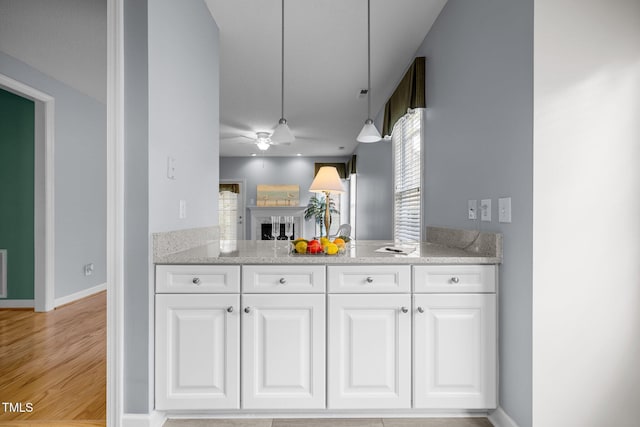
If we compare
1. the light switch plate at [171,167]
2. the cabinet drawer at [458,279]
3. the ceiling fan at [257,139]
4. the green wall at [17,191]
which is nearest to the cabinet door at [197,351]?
the light switch plate at [171,167]

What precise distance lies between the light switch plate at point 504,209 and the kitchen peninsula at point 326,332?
110 mm

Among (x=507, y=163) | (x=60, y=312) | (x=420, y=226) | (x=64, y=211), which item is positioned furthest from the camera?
(x=64, y=211)

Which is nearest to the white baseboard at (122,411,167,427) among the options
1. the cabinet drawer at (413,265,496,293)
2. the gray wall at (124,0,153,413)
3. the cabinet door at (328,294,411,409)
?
the gray wall at (124,0,153,413)

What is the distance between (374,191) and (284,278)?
4001mm

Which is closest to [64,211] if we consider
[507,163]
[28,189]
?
[28,189]

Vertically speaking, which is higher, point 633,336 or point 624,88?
point 624,88

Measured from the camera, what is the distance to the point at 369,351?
6.16ft

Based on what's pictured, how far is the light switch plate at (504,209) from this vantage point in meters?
1.78

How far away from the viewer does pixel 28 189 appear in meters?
3.96

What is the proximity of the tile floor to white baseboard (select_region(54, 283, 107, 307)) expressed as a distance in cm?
300

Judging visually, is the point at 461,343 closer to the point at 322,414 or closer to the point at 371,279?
the point at 371,279

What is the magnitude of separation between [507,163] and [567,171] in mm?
262

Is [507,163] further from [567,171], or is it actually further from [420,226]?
[420,226]

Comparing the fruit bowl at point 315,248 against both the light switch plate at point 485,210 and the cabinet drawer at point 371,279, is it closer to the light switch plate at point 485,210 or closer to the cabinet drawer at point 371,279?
the cabinet drawer at point 371,279
